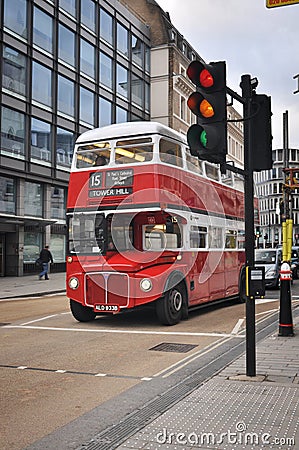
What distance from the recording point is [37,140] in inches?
1258

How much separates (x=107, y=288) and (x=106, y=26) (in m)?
31.7

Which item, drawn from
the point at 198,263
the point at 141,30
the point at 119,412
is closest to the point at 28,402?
the point at 119,412

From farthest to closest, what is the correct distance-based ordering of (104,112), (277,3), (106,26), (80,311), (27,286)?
1. (106,26)
2. (104,112)
3. (27,286)
4. (80,311)
5. (277,3)

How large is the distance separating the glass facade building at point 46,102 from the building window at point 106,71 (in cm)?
7

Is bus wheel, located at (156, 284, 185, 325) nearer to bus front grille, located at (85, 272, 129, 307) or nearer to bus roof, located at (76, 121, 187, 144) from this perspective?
bus front grille, located at (85, 272, 129, 307)

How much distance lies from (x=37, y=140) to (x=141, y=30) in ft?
60.6

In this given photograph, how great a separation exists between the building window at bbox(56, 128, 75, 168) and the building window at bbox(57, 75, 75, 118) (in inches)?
50.6

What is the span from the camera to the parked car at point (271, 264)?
2316 centimetres

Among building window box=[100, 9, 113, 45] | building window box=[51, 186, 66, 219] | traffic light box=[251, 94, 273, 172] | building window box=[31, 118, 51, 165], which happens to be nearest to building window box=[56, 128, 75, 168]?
building window box=[31, 118, 51, 165]

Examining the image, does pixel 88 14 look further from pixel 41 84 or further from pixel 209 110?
pixel 209 110

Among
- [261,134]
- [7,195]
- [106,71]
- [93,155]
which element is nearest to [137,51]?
[106,71]

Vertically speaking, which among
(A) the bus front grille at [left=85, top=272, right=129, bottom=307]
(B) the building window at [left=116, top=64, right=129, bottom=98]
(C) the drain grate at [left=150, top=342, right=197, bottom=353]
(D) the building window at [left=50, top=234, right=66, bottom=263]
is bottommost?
(C) the drain grate at [left=150, top=342, right=197, bottom=353]

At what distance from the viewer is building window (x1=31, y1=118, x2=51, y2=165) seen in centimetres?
3156

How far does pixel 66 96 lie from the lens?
35000mm
